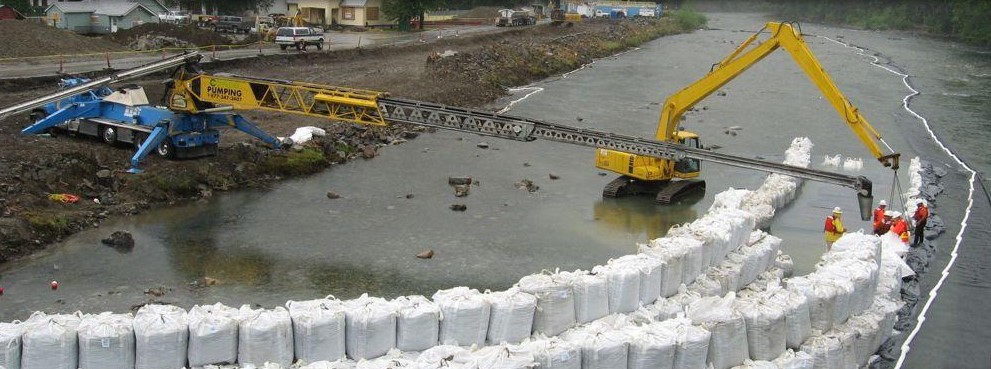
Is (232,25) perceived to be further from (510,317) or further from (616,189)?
(510,317)

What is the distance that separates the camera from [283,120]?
30.5 meters

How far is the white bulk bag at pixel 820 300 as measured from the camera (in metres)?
12.9

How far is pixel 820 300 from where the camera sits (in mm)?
12945

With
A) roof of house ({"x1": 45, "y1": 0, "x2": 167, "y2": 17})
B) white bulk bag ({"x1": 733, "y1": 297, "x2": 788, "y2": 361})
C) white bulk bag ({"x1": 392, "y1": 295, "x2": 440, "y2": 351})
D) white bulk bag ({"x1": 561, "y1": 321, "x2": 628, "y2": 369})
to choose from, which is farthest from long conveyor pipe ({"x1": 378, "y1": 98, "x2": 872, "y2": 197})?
roof of house ({"x1": 45, "y1": 0, "x2": 167, "y2": 17})

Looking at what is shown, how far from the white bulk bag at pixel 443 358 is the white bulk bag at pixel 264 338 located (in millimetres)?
1909

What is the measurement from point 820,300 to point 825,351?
78 centimetres

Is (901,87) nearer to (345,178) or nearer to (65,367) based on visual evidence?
(345,178)

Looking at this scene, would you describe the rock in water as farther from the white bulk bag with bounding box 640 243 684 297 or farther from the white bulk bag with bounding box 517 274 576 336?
the white bulk bag with bounding box 640 243 684 297

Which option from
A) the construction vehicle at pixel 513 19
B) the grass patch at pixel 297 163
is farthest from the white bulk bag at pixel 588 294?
the construction vehicle at pixel 513 19

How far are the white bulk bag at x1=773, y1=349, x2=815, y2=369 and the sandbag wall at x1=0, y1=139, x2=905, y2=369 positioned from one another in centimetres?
1

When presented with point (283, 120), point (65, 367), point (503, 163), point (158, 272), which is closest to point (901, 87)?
point (503, 163)

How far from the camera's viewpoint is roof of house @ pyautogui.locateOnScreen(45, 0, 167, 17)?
51.2m

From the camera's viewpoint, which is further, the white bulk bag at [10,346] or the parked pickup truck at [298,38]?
the parked pickup truck at [298,38]

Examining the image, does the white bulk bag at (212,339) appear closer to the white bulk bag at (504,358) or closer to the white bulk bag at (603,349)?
the white bulk bag at (504,358)
